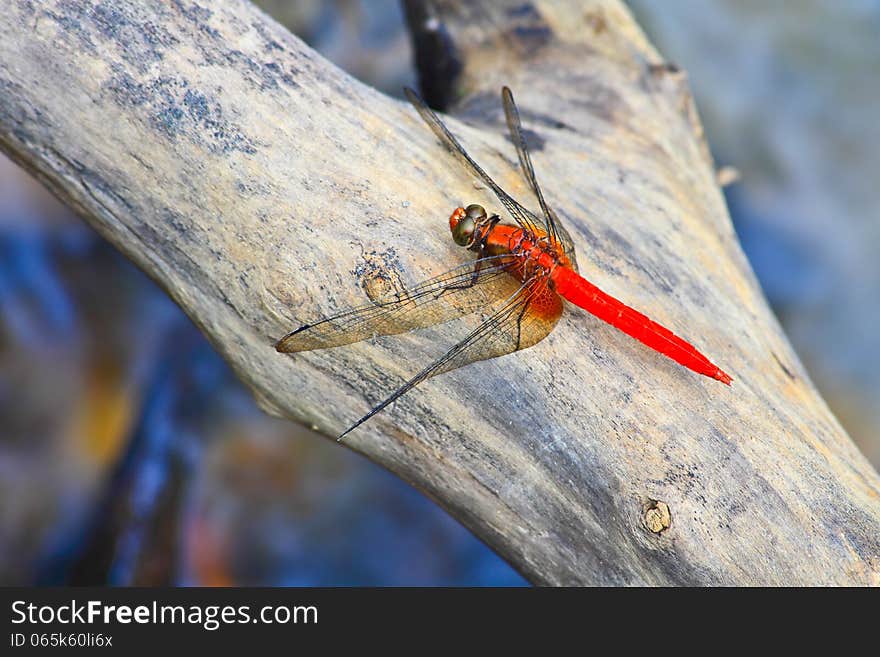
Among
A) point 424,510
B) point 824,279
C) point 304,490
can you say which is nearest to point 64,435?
point 304,490

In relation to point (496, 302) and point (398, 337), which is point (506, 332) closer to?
point (496, 302)

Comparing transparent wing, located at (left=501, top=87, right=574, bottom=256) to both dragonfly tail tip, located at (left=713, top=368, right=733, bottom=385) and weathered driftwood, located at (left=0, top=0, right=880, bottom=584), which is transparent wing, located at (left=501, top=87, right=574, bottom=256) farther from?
dragonfly tail tip, located at (left=713, top=368, right=733, bottom=385)

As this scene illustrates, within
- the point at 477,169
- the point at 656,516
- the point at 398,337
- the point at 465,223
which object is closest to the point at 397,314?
the point at 398,337

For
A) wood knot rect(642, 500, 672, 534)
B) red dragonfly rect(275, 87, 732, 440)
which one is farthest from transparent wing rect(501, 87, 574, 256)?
wood knot rect(642, 500, 672, 534)

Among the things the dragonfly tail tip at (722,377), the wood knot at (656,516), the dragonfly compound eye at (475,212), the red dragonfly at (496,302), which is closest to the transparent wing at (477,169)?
the red dragonfly at (496,302)

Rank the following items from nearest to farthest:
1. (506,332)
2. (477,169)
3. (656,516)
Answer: (656,516), (506,332), (477,169)

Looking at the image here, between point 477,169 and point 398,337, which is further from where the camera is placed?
point 477,169
